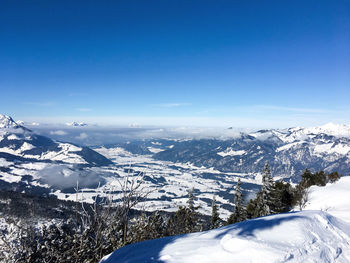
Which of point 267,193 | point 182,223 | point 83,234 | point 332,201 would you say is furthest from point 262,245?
point 267,193

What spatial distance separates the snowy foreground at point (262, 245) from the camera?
10.9ft

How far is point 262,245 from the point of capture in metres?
3.47

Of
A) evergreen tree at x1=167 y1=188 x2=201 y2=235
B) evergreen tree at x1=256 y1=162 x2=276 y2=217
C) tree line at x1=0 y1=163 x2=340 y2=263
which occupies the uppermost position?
tree line at x1=0 y1=163 x2=340 y2=263

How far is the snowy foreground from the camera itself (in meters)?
3.31

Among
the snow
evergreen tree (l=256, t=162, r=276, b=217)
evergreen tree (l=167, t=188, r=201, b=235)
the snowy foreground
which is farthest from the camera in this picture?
evergreen tree (l=256, t=162, r=276, b=217)

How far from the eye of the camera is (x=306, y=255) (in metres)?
3.36

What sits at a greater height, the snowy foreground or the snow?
the snowy foreground

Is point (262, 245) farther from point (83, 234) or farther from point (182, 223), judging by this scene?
point (182, 223)

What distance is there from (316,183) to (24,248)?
1930 inches

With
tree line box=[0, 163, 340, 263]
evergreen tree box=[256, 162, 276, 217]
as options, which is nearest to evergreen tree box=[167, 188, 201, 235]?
tree line box=[0, 163, 340, 263]

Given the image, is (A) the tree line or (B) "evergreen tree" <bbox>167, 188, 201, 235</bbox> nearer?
(A) the tree line

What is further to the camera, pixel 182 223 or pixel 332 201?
pixel 332 201

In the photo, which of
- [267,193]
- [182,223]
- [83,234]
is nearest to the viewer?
[83,234]

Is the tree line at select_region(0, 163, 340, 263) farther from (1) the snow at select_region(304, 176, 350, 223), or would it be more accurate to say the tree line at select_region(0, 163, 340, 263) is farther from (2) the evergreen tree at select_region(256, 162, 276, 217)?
(2) the evergreen tree at select_region(256, 162, 276, 217)
